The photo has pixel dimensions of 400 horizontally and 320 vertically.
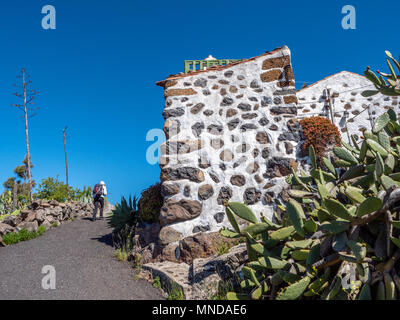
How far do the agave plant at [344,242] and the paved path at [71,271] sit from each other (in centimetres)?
182

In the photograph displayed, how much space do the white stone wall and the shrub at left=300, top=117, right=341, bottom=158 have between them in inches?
113

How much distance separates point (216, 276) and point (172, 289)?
613 millimetres

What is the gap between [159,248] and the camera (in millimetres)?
4676

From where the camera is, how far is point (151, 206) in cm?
547

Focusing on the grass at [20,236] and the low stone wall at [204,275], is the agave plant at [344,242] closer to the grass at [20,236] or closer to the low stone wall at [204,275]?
the low stone wall at [204,275]

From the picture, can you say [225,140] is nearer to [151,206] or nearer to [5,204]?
[151,206]

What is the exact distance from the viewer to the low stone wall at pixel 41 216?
793 cm

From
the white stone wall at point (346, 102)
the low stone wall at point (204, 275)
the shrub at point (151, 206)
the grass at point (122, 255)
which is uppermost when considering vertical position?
the white stone wall at point (346, 102)

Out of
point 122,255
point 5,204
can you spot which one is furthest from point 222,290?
point 5,204

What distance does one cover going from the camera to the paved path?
370 centimetres

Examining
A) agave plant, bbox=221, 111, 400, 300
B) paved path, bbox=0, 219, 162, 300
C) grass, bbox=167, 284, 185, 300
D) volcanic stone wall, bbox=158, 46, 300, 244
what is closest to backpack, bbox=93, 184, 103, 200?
paved path, bbox=0, 219, 162, 300

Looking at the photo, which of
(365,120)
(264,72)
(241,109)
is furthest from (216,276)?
(365,120)

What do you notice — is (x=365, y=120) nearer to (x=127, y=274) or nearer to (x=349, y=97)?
(x=349, y=97)

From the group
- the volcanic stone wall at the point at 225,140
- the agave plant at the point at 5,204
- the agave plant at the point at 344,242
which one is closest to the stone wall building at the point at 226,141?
the volcanic stone wall at the point at 225,140
